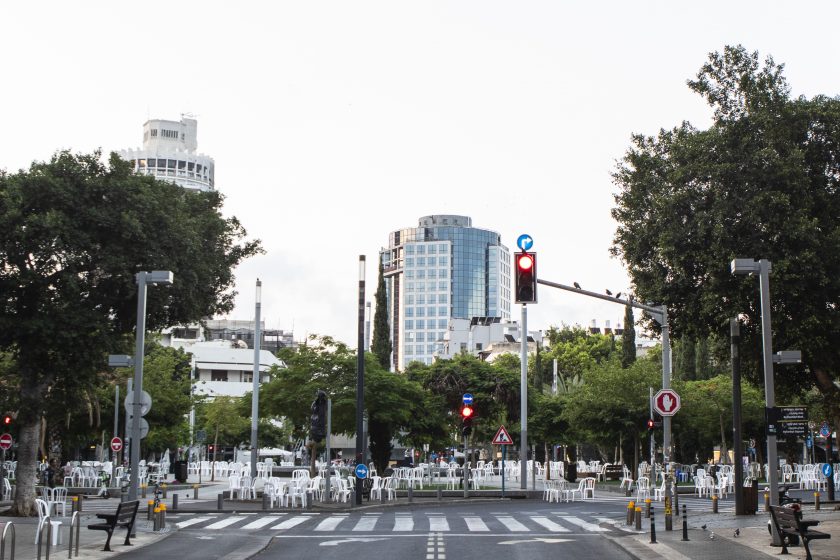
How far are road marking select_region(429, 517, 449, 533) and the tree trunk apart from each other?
11.1 meters

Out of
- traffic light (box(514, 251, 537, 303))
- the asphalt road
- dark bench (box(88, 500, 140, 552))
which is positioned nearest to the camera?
the asphalt road

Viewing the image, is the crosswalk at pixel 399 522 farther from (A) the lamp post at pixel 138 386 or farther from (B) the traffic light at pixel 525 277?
(B) the traffic light at pixel 525 277

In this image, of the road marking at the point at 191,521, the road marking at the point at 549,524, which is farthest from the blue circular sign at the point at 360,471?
the road marking at the point at 549,524

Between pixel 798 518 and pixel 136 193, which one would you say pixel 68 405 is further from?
pixel 798 518

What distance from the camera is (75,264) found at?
27.3m

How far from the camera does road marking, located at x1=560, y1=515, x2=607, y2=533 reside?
81.6ft

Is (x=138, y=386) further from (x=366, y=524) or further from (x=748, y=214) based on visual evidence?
(x=748, y=214)

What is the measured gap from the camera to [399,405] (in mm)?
44594

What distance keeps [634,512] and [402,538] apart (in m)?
6.55

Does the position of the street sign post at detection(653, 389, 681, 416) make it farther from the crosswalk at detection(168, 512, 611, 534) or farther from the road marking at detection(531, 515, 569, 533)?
the road marking at detection(531, 515, 569, 533)

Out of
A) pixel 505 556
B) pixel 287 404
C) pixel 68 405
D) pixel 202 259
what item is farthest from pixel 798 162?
pixel 287 404

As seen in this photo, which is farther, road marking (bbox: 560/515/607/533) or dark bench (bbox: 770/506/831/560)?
road marking (bbox: 560/515/607/533)

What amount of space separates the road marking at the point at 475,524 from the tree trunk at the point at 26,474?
12078 mm

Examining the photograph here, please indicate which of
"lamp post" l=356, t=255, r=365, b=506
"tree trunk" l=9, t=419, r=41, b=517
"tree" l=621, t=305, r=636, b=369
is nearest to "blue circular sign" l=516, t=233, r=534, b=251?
"lamp post" l=356, t=255, r=365, b=506
